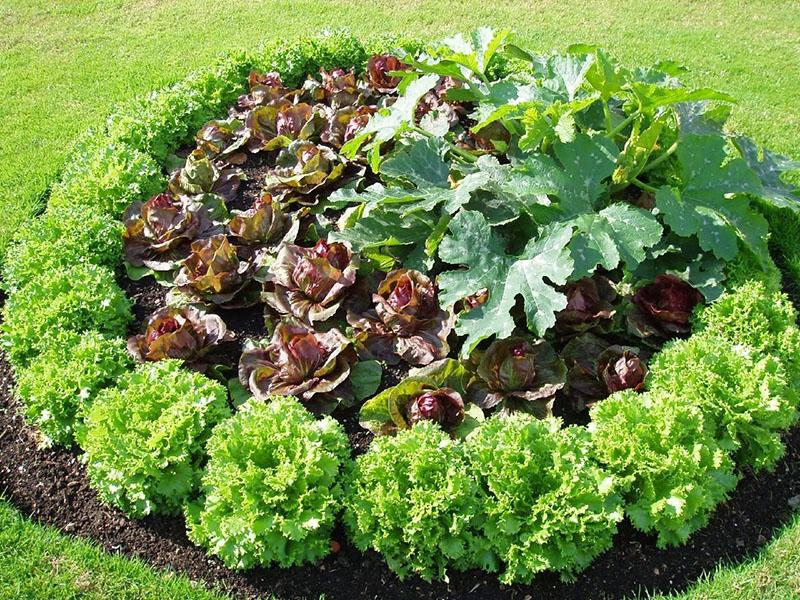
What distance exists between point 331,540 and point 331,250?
168 cm

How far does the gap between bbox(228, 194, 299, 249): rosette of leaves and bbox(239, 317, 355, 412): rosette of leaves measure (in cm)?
104

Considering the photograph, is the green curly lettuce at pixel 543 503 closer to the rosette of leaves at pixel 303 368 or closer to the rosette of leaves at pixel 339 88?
the rosette of leaves at pixel 303 368

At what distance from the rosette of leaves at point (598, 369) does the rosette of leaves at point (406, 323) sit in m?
0.67

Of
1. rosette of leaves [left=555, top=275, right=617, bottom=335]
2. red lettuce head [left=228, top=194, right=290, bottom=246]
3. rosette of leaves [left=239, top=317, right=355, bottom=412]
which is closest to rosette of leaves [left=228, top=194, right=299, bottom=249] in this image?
red lettuce head [left=228, top=194, right=290, bottom=246]

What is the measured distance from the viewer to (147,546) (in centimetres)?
348

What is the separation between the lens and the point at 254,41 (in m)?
8.23

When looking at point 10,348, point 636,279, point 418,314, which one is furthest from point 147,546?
point 636,279

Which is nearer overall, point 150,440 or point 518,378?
point 150,440

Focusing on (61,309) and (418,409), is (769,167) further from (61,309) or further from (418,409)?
(61,309)

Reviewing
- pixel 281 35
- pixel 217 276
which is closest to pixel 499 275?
pixel 217 276

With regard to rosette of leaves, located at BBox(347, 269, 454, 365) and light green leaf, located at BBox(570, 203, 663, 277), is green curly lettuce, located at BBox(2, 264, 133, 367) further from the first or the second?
light green leaf, located at BBox(570, 203, 663, 277)

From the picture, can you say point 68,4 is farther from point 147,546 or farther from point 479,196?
point 147,546

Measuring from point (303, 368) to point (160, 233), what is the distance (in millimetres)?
1658

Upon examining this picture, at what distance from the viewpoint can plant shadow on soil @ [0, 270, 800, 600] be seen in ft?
10.7
